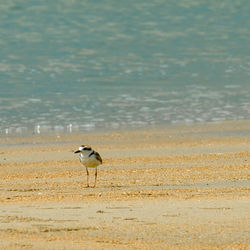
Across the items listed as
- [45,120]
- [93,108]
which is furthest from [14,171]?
[93,108]

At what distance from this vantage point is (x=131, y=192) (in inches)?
351

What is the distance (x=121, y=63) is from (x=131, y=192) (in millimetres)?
19204

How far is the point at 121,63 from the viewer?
91.6ft

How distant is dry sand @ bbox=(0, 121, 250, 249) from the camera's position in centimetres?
651

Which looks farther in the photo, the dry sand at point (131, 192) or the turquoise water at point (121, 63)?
the turquoise water at point (121, 63)

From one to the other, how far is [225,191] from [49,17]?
99.3 ft

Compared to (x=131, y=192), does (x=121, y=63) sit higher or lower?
higher

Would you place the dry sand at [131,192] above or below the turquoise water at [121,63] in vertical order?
below

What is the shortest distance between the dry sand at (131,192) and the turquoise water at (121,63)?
2.36 metres

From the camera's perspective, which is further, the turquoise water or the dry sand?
the turquoise water

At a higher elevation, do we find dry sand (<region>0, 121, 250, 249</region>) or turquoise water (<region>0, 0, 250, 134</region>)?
turquoise water (<region>0, 0, 250, 134</region>)

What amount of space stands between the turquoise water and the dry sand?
2356 millimetres

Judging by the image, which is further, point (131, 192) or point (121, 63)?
point (121, 63)

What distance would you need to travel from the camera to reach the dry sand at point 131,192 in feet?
21.4
